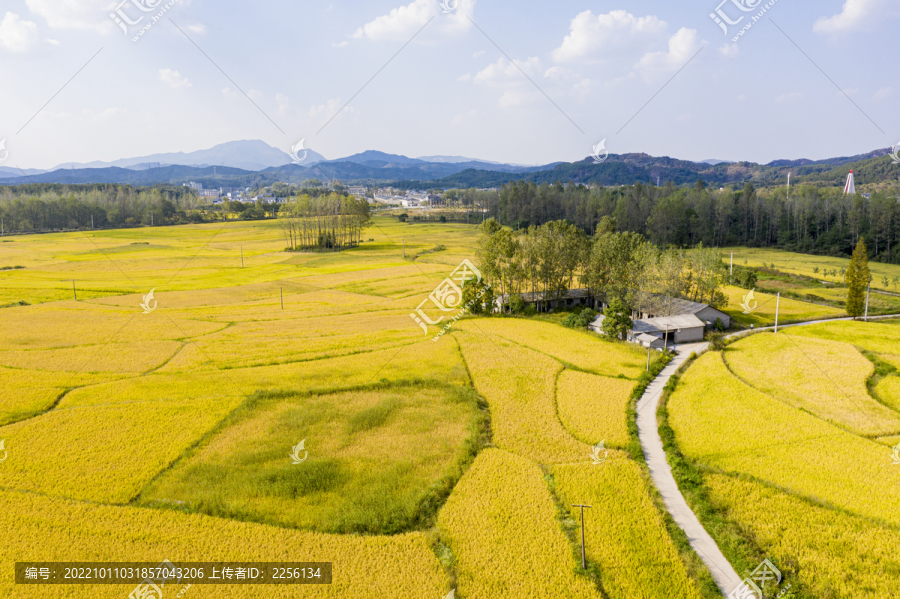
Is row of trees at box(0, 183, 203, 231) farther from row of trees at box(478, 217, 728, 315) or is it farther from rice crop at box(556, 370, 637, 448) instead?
rice crop at box(556, 370, 637, 448)

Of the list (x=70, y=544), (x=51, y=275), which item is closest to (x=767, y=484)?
(x=70, y=544)

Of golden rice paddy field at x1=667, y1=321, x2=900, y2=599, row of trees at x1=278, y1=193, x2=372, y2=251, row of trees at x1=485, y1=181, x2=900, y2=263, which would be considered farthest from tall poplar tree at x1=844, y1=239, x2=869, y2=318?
row of trees at x1=278, y1=193, x2=372, y2=251

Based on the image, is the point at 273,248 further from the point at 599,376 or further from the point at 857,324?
the point at 857,324

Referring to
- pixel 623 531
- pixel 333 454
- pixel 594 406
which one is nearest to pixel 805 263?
pixel 594 406

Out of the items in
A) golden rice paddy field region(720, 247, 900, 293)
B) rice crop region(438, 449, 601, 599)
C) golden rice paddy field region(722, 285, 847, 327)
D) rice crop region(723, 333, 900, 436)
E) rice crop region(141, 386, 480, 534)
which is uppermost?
golden rice paddy field region(720, 247, 900, 293)

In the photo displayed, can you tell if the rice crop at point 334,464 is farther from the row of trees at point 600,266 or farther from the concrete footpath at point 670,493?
the row of trees at point 600,266

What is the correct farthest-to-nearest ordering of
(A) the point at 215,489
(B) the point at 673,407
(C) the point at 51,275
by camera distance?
(C) the point at 51,275 < (B) the point at 673,407 < (A) the point at 215,489
